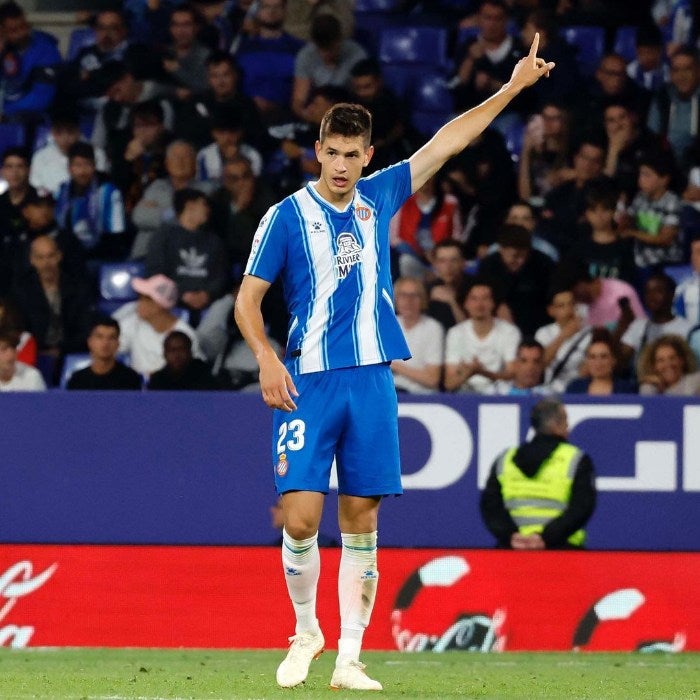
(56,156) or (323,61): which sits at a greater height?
(323,61)

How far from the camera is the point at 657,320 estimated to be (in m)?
11.5

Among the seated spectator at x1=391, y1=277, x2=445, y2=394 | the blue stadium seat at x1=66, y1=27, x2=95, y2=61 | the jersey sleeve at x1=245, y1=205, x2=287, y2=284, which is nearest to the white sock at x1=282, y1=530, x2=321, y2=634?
the jersey sleeve at x1=245, y1=205, x2=287, y2=284

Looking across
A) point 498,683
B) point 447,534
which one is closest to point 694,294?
point 447,534

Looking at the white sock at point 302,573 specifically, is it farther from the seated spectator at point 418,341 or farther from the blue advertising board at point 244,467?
the seated spectator at point 418,341

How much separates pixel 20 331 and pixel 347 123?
20.0 ft

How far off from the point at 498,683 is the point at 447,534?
9.91 feet

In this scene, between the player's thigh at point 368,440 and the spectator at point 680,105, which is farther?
the spectator at point 680,105

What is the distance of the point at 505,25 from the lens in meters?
14.0

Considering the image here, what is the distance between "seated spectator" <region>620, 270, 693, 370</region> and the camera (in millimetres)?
Result: 11328

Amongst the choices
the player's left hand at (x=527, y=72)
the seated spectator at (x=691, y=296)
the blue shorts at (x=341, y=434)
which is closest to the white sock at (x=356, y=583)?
the blue shorts at (x=341, y=434)

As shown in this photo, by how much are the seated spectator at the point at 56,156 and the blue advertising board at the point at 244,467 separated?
13.5ft

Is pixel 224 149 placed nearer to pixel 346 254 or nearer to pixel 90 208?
pixel 90 208

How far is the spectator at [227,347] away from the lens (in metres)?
11.2

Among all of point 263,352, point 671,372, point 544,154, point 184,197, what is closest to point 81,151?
point 184,197
